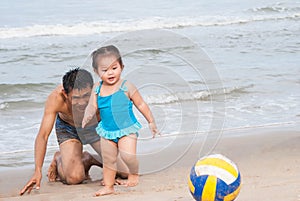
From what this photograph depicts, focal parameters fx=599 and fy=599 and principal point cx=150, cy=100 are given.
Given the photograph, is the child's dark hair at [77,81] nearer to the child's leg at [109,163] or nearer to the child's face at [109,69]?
the child's face at [109,69]

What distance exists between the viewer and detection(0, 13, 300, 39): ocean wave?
17719mm

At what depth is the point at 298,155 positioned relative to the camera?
18.6 feet

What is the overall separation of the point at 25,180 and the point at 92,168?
65cm

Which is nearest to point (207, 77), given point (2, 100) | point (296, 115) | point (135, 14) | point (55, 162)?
point (296, 115)

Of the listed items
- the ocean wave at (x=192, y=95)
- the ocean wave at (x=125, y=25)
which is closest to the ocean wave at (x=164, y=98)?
the ocean wave at (x=192, y=95)

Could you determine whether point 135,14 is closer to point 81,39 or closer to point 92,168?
point 81,39

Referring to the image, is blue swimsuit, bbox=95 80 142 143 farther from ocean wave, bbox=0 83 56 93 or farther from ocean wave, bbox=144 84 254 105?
ocean wave, bbox=0 83 56 93

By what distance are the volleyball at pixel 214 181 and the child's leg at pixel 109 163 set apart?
127 cm

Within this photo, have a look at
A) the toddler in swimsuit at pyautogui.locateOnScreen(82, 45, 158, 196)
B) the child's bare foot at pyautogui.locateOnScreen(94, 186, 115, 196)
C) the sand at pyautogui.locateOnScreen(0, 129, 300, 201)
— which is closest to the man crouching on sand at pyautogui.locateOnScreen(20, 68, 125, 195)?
the sand at pyautogui.locateOnScreen(0, 129, 300, 201)

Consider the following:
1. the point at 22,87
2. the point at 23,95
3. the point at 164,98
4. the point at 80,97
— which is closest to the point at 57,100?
the point at 80,97

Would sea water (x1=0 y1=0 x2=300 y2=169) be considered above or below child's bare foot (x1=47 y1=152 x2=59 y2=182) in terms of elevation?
→ below

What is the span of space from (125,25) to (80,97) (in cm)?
1484

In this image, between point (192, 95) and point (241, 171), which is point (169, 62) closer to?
point (192, 95)

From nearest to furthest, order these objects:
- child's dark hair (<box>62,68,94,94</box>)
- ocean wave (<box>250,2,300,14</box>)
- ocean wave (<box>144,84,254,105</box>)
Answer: child's dark hair (<box>62,68,94,94</box>)
ocean wave (<box>144,84,254,105</box>)
ocean wave (<box>250,2,300,14</box>)
